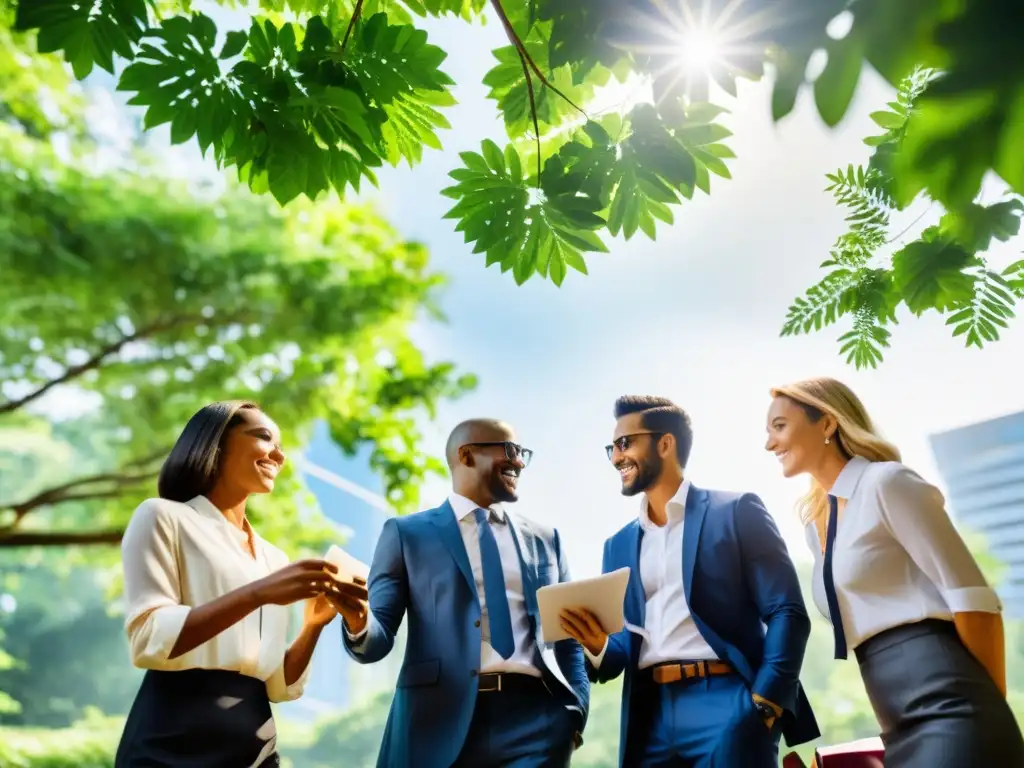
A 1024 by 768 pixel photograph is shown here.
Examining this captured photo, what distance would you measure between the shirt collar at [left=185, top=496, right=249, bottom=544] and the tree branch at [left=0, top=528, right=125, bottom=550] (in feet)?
18.4

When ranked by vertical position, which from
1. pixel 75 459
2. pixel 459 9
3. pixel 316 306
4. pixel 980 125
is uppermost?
pixel 75 459

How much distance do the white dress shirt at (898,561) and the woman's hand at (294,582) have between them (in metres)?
1.46

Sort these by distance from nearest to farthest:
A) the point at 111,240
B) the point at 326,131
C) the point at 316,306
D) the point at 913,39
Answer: the point at 913,39 → the point at 326,131 → the point at 111,240 → the point at 316,306

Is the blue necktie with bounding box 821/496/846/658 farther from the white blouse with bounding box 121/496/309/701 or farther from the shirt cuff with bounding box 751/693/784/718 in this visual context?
the white blouse with bounding box 121/496/309/701

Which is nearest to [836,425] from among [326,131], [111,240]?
[326,131]

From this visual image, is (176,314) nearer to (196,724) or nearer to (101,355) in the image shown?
(101,355)

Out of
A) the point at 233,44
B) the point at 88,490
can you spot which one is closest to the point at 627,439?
the point at 233,44

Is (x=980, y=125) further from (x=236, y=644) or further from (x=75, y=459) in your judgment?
(x=75, y=459)

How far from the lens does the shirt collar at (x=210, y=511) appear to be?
95.4 inches

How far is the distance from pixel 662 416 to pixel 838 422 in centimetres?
62

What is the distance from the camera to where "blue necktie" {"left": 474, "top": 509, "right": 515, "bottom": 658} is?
2812mm

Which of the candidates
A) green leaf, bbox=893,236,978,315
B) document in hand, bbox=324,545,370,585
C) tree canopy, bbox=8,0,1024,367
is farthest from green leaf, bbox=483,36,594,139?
document in hand, bbox=324,545,370,585

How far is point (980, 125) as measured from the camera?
86cm

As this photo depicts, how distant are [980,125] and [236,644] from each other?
6.61 feet
